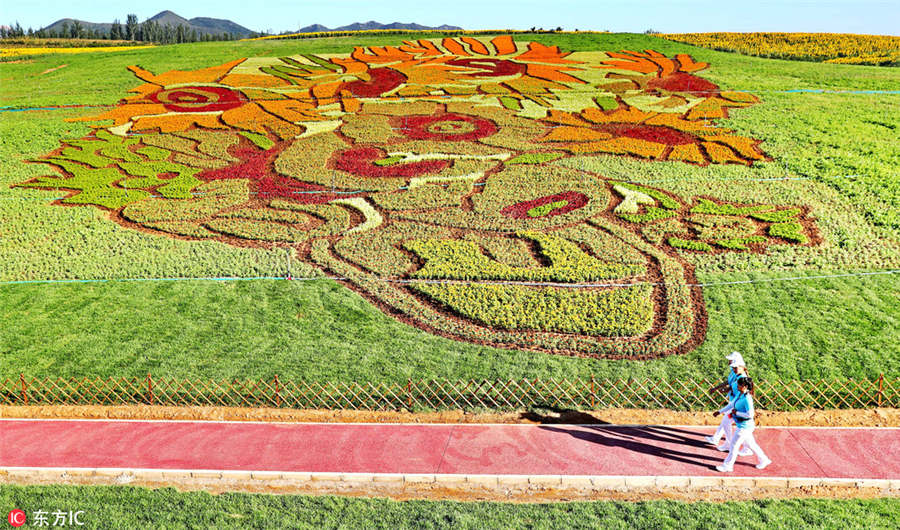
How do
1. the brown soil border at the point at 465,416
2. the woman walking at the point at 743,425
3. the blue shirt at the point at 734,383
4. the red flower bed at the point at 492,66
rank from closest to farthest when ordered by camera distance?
Result: the woman walking at the point at 743,425, the blue shirt at the point at 734,383, the brown soil border at the point at 465,416, the red flower bed at the point at 492,66

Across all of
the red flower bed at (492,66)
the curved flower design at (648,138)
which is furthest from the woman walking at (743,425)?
the red flower bed at (492,66)

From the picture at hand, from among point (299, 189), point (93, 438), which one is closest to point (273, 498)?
point (93, 438)

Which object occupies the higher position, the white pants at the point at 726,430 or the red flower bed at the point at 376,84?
the red flower bed at the point at 376,84

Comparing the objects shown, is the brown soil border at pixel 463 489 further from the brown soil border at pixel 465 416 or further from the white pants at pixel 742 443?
the brown soil border at pixel 465 416

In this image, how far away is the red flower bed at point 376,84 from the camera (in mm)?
37188

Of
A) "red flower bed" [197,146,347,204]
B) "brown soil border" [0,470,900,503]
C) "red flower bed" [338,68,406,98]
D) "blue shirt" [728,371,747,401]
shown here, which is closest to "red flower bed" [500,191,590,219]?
"red flower bed" [197,146,347,204]

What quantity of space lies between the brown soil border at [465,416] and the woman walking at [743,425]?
5.80ft

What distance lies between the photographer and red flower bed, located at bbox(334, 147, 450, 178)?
85.1 feet

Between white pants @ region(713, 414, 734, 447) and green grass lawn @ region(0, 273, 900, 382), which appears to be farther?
green grass lawn @ region(0, 273, 900, 382)

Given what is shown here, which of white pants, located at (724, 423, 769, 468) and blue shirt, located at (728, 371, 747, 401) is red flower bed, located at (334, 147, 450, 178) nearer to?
blue shirt, located at (728, 371, 747, 401)

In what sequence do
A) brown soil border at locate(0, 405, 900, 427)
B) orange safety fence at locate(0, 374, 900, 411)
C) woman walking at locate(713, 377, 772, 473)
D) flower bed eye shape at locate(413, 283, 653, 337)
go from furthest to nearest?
flower bed eye shape at locate(413, 283, 653, 337) < orange safety fence at locate(0, 374, 900, 411) < brown soil border at locate(0, 405, 900, 427) < woman walking at locate(713, 377, 772, 473)

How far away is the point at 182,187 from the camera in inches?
989

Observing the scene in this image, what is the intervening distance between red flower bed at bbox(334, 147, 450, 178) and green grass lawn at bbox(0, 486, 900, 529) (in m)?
16.4

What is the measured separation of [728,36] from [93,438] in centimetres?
4777
